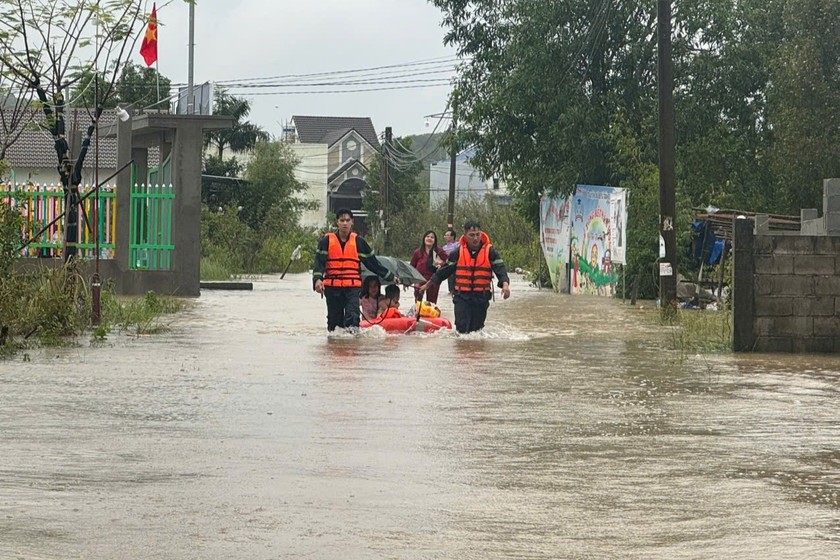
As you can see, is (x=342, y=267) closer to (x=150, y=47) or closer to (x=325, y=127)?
(x=150, y=47)

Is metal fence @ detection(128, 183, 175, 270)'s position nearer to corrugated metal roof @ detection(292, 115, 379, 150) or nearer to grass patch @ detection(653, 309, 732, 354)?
grass patch @ detection(653, 309, 732, 354)

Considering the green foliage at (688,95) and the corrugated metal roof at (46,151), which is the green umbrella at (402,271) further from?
the corrugated metal roof at (46,151)

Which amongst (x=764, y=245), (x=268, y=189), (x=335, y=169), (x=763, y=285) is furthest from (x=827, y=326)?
(x=335, y=169)

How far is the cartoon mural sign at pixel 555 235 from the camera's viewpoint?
41188 mm

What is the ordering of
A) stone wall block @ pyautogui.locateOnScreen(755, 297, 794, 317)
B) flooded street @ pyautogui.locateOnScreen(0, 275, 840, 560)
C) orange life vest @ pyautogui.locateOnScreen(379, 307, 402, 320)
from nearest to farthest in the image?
flooded street @ pyautogui.locateOnScreen(0, 275, 840, 560)
stone wall block @ pyautogui.locateOnScreen(755, 297, 794, 317)
orange life vest @ pyautogui.locateOnScreen(379, 307, 402, 320)

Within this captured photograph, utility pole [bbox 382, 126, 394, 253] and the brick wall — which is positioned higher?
utility pole [bbox 382, 126, 394, 253]

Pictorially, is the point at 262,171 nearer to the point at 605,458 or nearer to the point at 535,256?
the point at 535,256

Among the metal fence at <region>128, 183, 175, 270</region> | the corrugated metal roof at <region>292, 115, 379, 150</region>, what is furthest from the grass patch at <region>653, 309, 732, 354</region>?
the corrugated metal roof at <region>292, 115, 379, 150</region>

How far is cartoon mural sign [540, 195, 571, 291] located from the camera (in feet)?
→ 135

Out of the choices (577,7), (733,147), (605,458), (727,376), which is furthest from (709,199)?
(605,458)

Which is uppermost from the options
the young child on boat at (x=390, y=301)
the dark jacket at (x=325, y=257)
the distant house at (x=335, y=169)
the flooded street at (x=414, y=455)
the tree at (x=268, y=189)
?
the distant house at (x=335, y=169)

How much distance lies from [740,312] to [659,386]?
14.1 ft

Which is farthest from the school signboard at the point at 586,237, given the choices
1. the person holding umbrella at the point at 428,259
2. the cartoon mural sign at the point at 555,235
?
the person holding umbrella at the point at 428,259

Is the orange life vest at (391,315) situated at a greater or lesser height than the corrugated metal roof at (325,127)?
lesser
